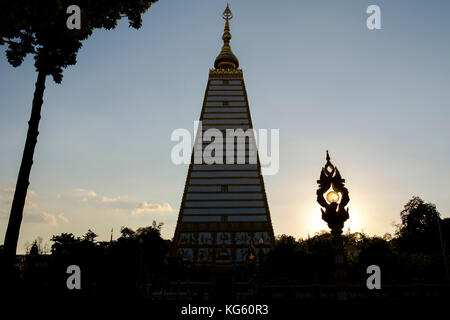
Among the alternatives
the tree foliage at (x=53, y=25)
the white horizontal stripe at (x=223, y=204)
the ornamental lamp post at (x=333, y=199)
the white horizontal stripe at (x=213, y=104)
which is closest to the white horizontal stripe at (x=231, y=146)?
the white horizontal stripe at (x=213, y=104)

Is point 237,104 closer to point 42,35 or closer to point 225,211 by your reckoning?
point 225,211

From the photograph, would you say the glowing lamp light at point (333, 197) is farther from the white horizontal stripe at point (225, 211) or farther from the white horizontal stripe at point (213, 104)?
the white horizontal stripe at point (213, 104)

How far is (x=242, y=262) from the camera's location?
153ft

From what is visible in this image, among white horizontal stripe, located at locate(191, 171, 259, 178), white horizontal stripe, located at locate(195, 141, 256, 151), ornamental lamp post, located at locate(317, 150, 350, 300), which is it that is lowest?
ornamental lamp post, located at locate(317, 150, 350, 300)

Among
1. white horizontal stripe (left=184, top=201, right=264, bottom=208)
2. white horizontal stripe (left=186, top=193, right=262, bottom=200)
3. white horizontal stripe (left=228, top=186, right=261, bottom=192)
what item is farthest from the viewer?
white horizontal stripe (left=228, top=186, right=261, bottom=192)

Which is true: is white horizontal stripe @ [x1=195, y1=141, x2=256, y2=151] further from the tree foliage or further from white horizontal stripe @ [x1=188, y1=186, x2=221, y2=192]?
the tree foliage

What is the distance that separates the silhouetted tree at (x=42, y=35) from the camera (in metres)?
11.3

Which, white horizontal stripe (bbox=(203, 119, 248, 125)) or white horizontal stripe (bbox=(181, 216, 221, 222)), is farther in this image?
white horizontal stripe (bbox=(203, 119, 248, 125))

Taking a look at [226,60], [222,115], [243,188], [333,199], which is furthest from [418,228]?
[333,199]

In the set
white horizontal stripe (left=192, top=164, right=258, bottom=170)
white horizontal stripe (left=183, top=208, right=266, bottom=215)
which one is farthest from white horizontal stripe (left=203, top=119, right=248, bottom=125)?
white horizontal stripe (left=183, top=208, right=266, bottom=215)

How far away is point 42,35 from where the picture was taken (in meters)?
12.9

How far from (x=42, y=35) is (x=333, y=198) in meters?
11.8

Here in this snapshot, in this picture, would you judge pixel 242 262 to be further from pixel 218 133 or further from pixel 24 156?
pixel 24 156

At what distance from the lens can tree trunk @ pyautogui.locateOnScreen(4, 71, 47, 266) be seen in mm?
11255
